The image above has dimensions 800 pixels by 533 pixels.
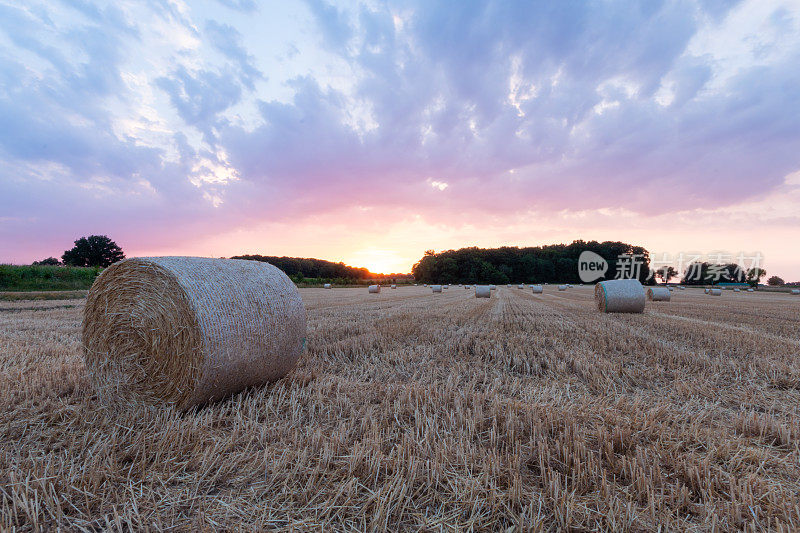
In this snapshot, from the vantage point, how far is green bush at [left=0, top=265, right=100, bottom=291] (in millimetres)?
22484

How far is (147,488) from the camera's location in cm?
188

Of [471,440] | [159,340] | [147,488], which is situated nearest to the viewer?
[147,488]

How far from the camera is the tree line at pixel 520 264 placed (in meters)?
76.3

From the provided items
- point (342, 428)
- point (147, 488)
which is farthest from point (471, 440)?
point (147, 488)

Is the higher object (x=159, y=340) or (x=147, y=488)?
(x=159, y=340)

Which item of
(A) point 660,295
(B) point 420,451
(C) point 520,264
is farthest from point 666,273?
(B) point 420,451

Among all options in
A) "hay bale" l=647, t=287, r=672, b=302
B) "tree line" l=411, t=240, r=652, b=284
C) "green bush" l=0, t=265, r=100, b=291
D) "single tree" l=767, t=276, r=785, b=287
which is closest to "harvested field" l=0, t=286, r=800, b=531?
"hay bale" l=647, t=287, r=672, b=302

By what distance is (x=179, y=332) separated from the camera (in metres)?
3.09

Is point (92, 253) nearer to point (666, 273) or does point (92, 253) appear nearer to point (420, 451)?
point (420, 451)

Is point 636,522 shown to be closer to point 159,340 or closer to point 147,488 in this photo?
point 147,488

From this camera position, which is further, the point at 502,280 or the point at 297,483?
the point at 502,280

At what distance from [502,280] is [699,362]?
70.8 metres

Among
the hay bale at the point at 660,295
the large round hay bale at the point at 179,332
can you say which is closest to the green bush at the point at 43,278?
the large round hay bale at the point at 179,332

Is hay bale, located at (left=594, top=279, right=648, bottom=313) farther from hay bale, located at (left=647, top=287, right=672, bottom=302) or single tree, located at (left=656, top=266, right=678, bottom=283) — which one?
single tree, located at (left=656, top=266, right=678, bottom=283)
